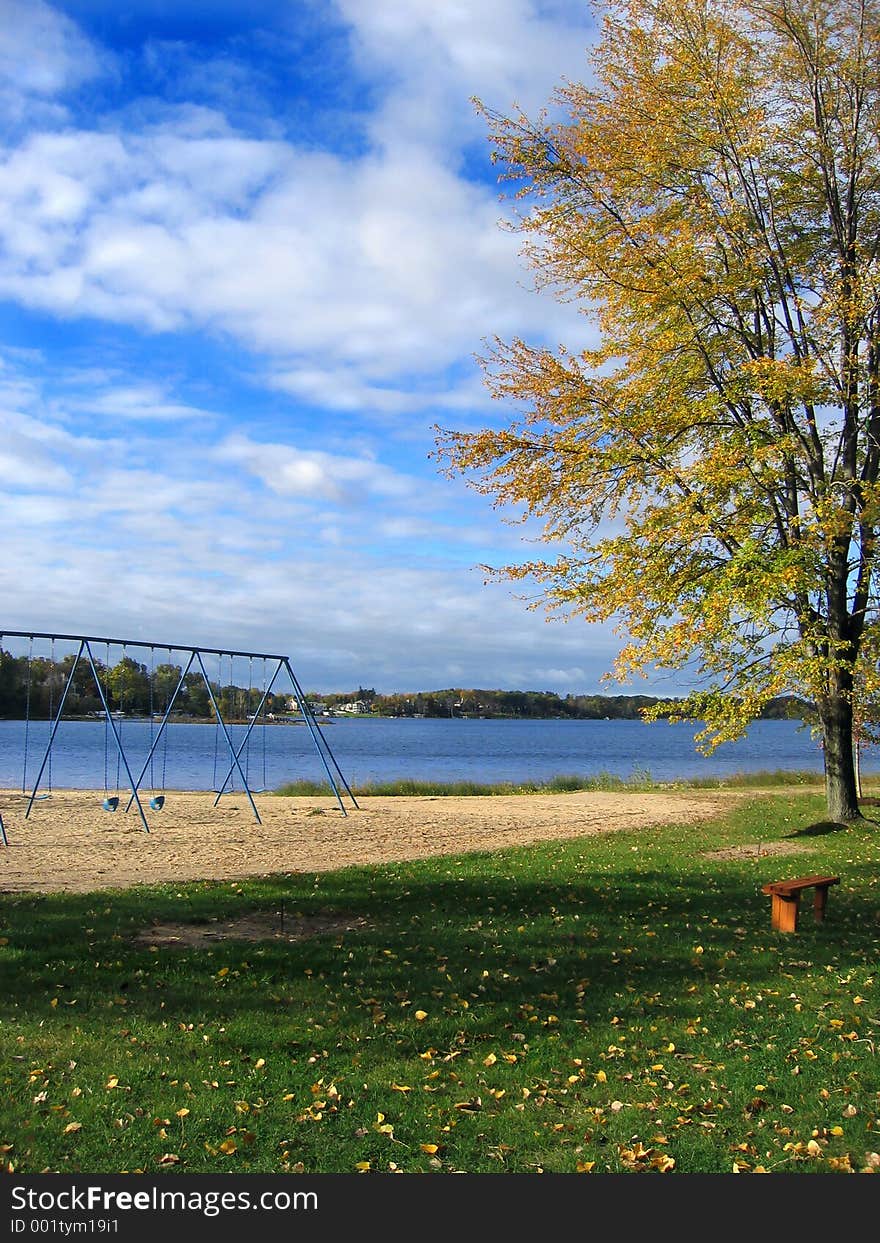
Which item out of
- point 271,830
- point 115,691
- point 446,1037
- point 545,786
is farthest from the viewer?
point 545,786

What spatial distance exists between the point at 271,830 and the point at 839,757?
1036 centimetres

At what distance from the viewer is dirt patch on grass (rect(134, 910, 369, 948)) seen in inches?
326

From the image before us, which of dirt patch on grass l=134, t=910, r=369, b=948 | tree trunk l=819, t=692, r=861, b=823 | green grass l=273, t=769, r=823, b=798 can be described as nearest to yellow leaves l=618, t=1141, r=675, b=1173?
A: dirt patch on grass l=134, t=910, r=369, b=948

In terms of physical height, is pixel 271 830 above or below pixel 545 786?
above

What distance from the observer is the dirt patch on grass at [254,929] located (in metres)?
8.27

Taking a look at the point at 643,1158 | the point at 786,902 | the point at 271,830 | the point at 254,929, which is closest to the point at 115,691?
the point at 271,830

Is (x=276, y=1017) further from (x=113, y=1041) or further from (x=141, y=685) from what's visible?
(x=141, y=685)

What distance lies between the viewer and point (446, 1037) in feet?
19.9

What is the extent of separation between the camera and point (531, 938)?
27.8 feet

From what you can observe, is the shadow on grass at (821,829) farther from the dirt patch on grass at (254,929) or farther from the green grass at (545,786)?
the green grass at (545,786)

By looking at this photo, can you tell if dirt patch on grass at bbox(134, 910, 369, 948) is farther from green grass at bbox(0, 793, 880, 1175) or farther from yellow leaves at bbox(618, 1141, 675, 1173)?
yellow leaves at bbox(618, 1141, 675, 1173)

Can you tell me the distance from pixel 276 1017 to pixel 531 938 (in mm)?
2919

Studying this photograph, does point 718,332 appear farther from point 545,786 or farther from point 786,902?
point 545,786

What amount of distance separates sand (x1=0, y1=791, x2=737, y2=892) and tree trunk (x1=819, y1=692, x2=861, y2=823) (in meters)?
3.54
